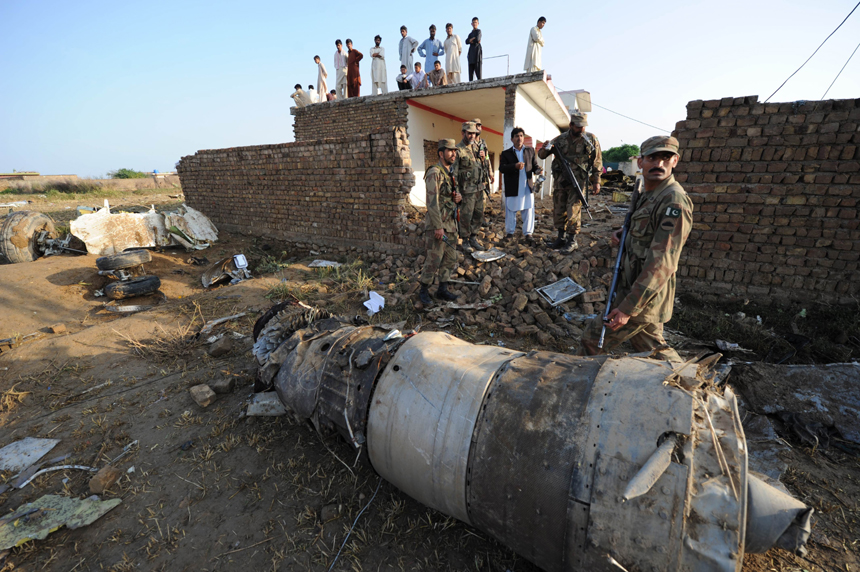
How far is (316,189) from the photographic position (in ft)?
23.1

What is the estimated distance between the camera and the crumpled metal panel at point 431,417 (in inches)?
62.6

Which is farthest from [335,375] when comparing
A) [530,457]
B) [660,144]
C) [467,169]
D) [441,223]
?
[467,169]

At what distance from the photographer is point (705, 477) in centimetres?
116

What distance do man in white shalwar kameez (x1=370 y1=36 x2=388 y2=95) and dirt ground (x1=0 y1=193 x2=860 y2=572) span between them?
27.6 feet

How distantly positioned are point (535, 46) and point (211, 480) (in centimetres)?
950

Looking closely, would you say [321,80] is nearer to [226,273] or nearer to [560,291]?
[226,273]

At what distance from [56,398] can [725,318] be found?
6.61 meters

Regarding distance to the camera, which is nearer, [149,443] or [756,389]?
[149,443]

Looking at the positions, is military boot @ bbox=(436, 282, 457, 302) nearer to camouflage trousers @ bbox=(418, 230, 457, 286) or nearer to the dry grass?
camouflage trousers @ bbox=(418, 230, 457, 286)

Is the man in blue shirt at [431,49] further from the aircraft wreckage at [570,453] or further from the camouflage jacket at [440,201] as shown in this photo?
the aircraft wreckage at [570,453]

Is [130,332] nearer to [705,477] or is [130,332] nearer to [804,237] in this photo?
[705,477]

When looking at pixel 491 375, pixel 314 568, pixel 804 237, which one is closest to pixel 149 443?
pixel 314 568

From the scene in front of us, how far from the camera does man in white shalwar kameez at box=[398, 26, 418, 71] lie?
32.2 ft

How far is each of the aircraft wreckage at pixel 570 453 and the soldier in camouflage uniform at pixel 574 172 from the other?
3.81m
